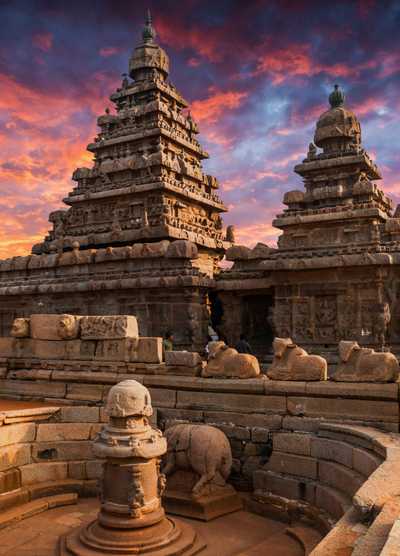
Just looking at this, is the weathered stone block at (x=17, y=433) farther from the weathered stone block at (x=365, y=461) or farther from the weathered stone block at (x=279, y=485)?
the weathered stone block at (x=365, y=461)

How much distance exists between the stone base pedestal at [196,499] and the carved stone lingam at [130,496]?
70 centimetres

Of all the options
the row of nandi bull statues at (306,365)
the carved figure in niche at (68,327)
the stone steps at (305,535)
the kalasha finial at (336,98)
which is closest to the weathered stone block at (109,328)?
the carved figure in niche at (68,327)

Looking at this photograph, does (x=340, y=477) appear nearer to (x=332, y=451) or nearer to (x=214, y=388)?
(x=332, y=451)

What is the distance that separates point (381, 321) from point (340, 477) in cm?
960

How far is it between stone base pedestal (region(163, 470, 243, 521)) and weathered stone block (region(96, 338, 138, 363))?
2865mm

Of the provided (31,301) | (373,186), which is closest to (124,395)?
(373,186)

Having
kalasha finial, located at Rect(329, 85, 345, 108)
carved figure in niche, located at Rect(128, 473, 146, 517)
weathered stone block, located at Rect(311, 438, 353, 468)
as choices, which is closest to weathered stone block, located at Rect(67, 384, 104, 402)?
carved figure in niche, located at Rect(128, 473, 146, 517)

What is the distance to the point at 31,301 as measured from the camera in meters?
22.0

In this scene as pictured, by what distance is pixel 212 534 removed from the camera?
284 inches

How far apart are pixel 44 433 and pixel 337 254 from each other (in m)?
10.8

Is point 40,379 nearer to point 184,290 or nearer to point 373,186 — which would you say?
point 184,290

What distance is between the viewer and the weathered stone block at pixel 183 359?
9.86 metres

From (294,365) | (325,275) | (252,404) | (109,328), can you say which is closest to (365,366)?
(294,365)

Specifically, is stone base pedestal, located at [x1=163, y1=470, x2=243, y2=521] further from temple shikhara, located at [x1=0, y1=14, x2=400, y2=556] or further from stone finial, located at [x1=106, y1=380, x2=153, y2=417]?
stone finial, located at [x1=106, y1=380, x2=153, y2=417]
